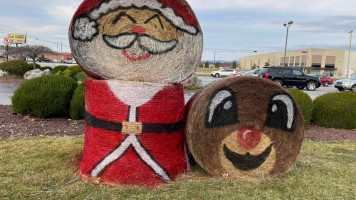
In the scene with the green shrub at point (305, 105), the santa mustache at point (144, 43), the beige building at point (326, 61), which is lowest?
the green shrub at point (305, 105)

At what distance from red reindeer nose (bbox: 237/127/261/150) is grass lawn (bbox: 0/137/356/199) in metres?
0.44

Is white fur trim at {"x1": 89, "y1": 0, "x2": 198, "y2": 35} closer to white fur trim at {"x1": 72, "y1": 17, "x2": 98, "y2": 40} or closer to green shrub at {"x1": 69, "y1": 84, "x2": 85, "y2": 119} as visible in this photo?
white fur trim at {"x1": 72, "y1": 17, "x2": 98, "y2": 40}

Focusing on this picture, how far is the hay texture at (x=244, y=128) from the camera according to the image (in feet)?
11.4

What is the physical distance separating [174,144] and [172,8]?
1541mm

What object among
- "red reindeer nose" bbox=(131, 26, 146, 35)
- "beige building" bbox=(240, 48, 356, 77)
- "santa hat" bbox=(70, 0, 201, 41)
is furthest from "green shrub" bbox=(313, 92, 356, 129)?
"beige building" bbox=(240, 48, 356, 77)

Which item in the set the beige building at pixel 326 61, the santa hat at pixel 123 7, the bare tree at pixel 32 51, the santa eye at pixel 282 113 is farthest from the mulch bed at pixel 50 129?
the beige building at pixel 326 61

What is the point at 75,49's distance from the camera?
3410 mm

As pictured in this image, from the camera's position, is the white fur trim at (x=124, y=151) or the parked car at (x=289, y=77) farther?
the parked car at (x=289, y=77)

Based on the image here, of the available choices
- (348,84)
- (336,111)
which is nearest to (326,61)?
(348,84)

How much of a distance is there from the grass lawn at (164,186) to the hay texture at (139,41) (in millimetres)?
1207

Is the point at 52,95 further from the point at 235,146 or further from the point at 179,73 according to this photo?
the point at 235,146

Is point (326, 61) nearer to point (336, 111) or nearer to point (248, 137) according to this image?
point (336, 111)

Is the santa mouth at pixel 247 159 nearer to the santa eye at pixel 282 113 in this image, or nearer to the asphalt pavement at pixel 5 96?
the santa eye at pixel 282 113

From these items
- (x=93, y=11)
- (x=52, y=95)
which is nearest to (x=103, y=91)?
(x=93, y=11)
